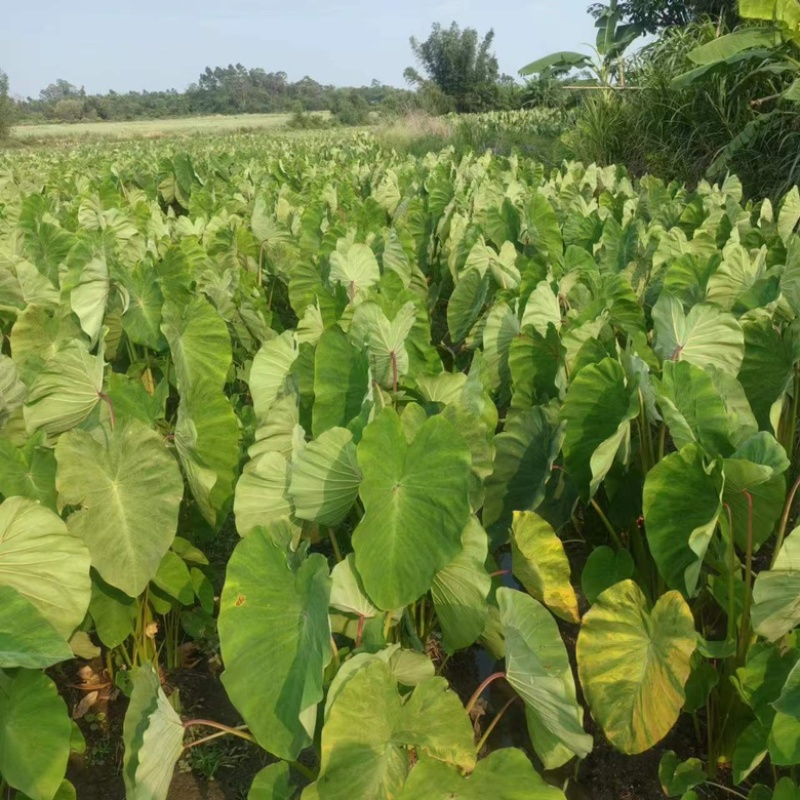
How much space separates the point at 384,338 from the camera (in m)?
1.67

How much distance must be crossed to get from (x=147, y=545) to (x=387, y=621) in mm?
465

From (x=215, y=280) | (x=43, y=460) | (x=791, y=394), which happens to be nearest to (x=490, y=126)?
(x=215, y=280)

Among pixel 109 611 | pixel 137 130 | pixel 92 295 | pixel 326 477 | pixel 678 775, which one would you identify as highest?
pixel 137 130

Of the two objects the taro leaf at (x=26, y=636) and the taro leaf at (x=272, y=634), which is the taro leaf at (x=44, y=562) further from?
the taro leaf at (x=272, y=634)

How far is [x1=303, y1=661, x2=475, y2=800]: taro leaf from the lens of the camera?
100 cm

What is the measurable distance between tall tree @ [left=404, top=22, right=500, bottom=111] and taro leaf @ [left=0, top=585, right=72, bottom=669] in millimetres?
32420

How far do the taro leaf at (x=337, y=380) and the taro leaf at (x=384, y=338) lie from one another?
39 millimetres

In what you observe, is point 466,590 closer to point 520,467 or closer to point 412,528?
point 412,528

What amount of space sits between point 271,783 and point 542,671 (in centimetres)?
44

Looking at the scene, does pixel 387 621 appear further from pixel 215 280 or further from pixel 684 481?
pixel 215 280

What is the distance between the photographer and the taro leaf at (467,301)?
2.59 metres

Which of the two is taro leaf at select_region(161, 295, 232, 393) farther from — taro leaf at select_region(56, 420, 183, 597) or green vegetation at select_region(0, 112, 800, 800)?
taro leaf at select_region(56, 420, 183, 597)

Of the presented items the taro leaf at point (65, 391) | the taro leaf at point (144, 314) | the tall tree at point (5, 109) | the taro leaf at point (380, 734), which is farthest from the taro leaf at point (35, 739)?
the tall tree at point (5, 109)

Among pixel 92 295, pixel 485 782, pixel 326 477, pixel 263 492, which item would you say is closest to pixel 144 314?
pixel 92 295
